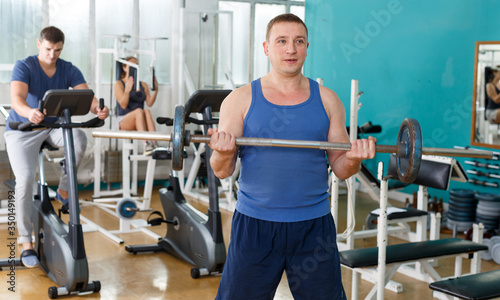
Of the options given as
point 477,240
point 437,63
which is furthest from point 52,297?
point 437,63

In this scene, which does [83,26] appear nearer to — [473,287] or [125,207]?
[125,207]

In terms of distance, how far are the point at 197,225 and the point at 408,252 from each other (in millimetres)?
1368

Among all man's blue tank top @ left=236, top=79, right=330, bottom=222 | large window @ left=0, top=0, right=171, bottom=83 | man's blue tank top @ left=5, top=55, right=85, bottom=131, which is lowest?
man's blue tank top @ left=236, top=79, right=330, bottom=222

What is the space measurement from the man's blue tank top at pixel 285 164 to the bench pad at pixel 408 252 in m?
1.16

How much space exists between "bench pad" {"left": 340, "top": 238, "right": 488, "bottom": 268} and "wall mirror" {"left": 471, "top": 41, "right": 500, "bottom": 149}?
2.16 meters

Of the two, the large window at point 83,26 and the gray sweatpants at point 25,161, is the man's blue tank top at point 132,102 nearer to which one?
the large window at point 83,26

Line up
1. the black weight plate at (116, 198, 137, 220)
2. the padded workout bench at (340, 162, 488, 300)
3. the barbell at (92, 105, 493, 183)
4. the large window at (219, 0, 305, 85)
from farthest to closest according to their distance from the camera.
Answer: the large window at (219, 0, 305, 85)
the black weight plate at (116, 198, 137, 220)
the padded workout bench at (340, 162, 488, 300)
the barbell at (92, 105, 493, 183)

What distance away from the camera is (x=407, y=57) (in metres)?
6.05

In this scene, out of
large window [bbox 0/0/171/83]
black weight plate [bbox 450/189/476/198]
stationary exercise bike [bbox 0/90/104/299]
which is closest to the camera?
stationary exercise bike [bbox 0/90/104/299]

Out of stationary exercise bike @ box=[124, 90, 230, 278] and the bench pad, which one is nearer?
the bench pad

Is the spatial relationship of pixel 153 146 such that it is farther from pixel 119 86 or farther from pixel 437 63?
pixel 437 63

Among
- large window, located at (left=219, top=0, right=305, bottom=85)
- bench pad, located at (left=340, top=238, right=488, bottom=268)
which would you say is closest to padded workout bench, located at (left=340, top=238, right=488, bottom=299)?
bench pad, located at (left=340, top=238, right=488, bottom=268)

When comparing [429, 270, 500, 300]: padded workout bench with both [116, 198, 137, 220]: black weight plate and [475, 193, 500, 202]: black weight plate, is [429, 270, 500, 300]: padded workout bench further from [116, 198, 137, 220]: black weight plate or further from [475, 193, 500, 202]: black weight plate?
[116, 198, 137, 220]: black weight plate

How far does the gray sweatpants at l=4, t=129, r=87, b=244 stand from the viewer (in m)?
3.53
